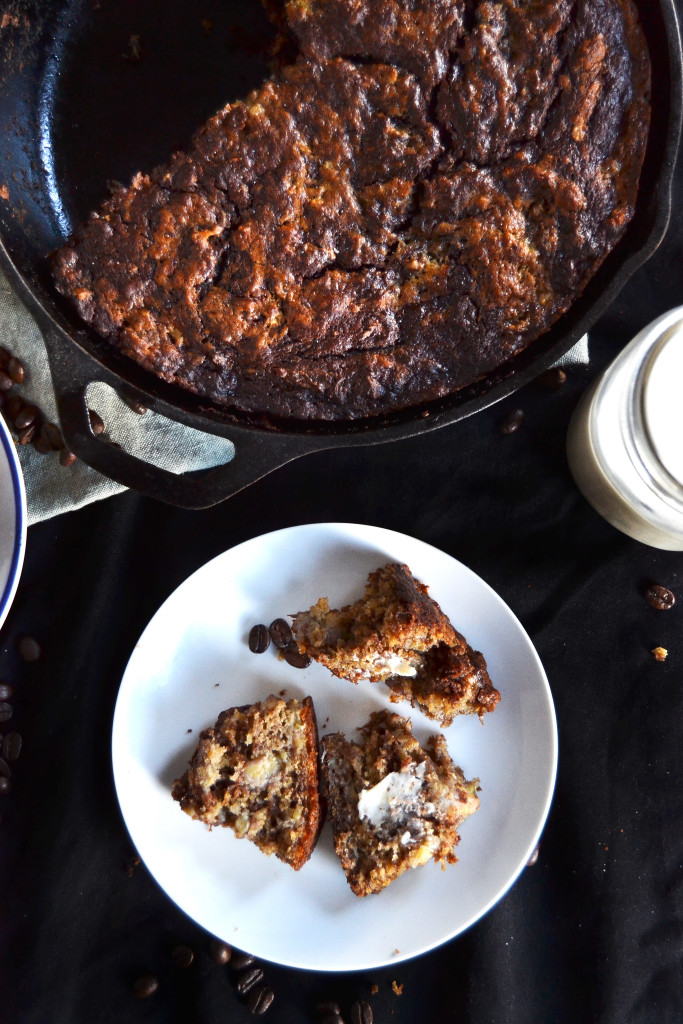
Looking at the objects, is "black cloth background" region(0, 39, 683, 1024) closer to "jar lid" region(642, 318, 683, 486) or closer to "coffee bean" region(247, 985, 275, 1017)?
"coffee bean" region(247, 985, 275, 1017)

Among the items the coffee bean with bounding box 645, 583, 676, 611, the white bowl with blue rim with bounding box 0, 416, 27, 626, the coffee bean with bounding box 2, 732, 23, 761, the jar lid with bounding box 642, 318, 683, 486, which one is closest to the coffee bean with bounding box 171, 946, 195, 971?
the coffee bean with bounding box 2, 732, 23, 761

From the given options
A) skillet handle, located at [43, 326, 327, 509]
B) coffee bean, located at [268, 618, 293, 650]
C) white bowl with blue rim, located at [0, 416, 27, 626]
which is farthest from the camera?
coffee bean, located at [268, 618, 293, 650]

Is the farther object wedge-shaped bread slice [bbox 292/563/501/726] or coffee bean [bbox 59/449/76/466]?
coffee bean [bbox 59/449/76/466]

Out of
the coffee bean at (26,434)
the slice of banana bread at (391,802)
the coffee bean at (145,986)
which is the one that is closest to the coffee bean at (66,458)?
the coffee bean at (26,434)

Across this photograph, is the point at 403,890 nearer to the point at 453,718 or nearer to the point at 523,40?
the point at 453,718

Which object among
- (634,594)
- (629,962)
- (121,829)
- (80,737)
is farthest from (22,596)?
(629,962)

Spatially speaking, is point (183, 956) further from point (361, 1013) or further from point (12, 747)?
point (12, 747)
